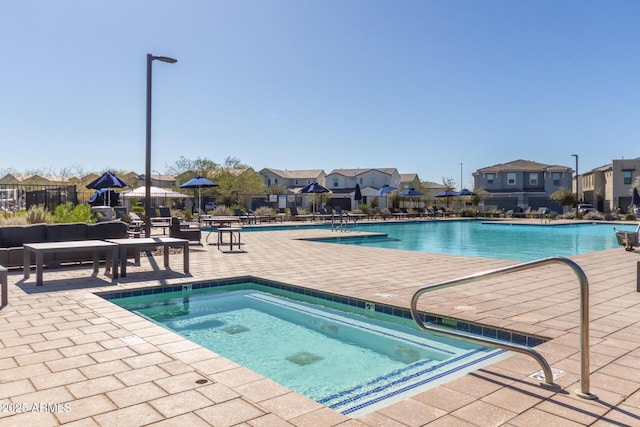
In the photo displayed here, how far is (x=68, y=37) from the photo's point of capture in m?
11.9

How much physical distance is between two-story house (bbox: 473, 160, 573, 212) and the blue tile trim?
118ft

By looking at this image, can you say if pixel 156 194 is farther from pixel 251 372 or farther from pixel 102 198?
pixel 251 372

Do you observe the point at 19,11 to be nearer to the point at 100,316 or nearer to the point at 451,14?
the point at 100,316

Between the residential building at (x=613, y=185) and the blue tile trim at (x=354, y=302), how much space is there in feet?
122

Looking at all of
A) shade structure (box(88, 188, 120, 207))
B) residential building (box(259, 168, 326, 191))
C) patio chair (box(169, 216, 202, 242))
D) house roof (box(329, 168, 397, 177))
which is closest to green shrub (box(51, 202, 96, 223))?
patio chair (box(169, 216, 202, 242))

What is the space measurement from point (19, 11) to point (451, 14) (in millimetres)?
11553

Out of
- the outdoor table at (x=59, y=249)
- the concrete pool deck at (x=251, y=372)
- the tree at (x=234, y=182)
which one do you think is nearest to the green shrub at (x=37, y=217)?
the outdoor table at (x=59, y=249)

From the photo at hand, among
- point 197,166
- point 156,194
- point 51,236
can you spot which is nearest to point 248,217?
point 156,194

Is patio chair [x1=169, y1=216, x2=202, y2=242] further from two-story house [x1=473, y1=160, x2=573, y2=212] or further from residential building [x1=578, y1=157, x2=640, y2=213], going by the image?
residential building [x1=578, y1=157, x2=640, y2=213]

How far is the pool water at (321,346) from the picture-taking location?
357cm

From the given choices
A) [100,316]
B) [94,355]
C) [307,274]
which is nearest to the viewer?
[94,355]

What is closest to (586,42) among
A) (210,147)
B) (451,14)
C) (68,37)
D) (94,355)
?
(451,14)

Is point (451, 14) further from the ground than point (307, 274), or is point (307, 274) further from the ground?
point (451, 14)

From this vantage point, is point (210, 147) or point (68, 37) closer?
point (68, 37)
